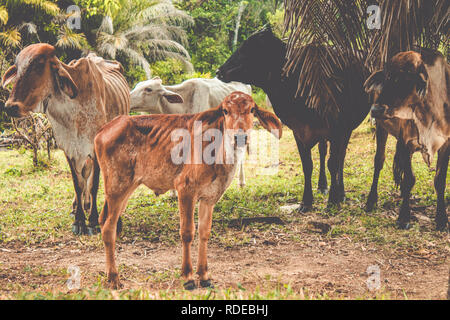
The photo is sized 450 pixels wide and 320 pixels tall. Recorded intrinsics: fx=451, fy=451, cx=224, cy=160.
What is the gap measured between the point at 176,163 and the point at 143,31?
1898cm

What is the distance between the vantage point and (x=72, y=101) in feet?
16.3

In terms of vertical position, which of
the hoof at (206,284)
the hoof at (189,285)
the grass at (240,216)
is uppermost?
the hoof at (189,285)

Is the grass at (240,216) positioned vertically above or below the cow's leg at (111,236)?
below

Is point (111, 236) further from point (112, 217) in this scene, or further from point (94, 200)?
point (94, 200)

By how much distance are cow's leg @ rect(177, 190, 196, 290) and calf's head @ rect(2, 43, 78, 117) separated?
195 cm

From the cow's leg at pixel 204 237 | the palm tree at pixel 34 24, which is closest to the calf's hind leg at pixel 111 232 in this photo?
the cow's leg at pixel 204 237

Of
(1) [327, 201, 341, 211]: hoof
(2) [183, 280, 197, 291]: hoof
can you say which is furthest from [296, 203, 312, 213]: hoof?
(2) [183, 280, 197, 291]: hoof

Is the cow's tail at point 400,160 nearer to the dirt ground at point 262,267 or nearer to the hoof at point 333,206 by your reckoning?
the hoof at point 333,206

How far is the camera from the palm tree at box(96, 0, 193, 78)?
19938 mm

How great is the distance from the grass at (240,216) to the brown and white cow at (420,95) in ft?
4.06

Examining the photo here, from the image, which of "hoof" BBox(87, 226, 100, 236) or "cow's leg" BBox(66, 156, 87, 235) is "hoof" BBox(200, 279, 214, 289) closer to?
"hoof" BBox(87, 226, 100, 236)

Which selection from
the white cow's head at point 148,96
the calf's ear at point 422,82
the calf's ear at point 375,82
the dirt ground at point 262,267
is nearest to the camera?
the dirt ground at point 262,267

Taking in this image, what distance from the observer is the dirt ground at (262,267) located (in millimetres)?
3816

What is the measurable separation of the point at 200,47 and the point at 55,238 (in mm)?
18112
